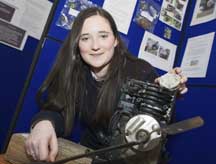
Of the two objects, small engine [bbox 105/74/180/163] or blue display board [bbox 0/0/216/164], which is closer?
small engine [bbox 105/74/180/163]

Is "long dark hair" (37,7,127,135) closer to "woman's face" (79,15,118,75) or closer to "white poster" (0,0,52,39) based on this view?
"woman's face" (79,15,118,75)

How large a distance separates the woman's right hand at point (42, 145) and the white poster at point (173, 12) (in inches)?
42.0

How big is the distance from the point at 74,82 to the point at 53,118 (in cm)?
24

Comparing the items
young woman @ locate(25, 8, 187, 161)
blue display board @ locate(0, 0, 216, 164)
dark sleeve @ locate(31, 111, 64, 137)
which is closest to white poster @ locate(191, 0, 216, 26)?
blue display board @ locate(0, 0, 216, 164)

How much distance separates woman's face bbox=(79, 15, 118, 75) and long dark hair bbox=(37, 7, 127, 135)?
0.09 ft

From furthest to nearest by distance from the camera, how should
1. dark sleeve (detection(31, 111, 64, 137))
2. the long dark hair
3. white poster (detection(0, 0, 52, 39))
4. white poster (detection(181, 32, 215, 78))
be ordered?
1. white poster (detection(181, 32, 215, 78))
2. white poster (detection(0, 0, 52, 39))
3. the long dark hair
4. dark sleeve (detection(31, 111, 64, 137))

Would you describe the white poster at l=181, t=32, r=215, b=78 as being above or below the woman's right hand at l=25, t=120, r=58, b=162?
above

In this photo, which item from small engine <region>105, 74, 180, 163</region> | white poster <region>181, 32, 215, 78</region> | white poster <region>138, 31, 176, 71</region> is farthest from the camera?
white poster <region>138, 31, 176, 71</region>

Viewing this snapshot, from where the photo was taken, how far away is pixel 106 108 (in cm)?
98

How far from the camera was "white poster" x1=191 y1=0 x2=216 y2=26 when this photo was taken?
4.55 ft

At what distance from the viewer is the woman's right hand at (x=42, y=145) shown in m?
0.61

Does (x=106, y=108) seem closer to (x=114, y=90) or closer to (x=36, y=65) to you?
(x=114, y=90)

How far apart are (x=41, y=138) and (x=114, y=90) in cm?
40

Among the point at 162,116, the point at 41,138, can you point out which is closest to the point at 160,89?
the point at 162,116
